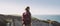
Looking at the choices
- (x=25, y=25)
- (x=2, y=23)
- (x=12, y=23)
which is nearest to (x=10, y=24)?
(x=12, y=23)

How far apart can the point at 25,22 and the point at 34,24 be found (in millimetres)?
2991

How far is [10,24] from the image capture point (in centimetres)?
1189

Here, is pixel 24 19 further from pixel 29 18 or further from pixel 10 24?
pixel 10 24

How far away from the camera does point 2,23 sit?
42.2 ft

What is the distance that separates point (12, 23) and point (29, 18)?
2.95 m

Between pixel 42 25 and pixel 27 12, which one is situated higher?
pixel 27 12

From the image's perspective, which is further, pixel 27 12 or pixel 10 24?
pixel 10 24

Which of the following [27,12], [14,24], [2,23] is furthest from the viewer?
[2,23]

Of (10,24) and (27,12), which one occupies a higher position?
(27,12)

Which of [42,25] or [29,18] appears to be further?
[42,25]

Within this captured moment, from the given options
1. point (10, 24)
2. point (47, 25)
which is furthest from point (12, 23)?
point (47, 25)

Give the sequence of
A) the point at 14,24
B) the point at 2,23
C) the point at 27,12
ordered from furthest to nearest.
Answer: the point at 2,23, the point at 14,24, the point at 27,12

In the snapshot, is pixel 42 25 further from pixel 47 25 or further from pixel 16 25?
pixel 16 25

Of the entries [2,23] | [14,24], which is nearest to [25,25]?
[14,24]
